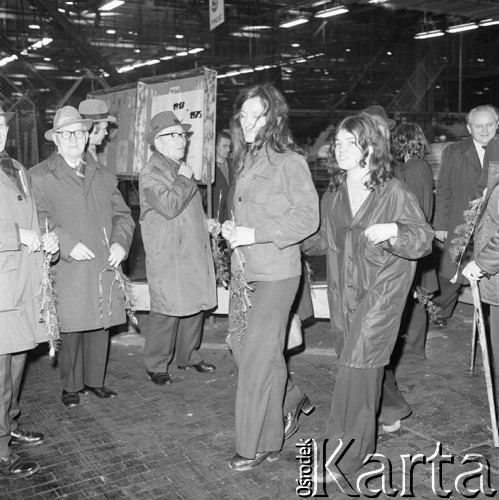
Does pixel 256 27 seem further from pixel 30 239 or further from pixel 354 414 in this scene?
pixel 354 414

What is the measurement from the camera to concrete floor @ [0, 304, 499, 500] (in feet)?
11.8

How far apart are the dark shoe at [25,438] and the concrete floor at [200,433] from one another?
0.17 feet

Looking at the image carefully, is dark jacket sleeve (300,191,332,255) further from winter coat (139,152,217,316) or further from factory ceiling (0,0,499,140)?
factory ceiling (0,0,499,140)

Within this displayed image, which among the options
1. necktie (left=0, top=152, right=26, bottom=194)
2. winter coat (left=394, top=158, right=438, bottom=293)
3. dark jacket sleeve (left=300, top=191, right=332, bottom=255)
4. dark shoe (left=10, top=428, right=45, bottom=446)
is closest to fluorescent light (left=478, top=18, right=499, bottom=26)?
winter coat (left=394, top=158, right=438, bottom=293)

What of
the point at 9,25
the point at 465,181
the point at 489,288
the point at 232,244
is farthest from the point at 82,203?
the point at 9,25

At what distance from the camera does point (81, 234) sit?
4.68 m

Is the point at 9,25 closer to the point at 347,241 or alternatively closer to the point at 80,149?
the point at 80,149

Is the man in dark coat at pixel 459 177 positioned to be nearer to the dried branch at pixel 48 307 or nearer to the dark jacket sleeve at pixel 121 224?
the dark jacket sleeve at pixel 121 224

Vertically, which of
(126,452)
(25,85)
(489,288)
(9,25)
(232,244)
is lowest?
(126,452)

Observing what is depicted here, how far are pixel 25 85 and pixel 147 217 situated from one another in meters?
24.8

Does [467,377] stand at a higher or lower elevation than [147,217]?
lower

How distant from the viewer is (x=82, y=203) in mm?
4695

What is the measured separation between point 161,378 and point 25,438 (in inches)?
52.8

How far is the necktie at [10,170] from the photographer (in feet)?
12.6
